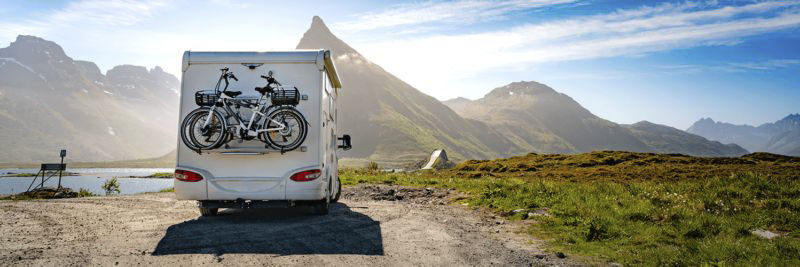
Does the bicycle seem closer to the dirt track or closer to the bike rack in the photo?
the bike rack

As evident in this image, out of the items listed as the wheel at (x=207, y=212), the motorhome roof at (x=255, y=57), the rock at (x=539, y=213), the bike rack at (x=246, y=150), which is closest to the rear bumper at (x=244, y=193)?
the bike rack at (x=246, y=150)

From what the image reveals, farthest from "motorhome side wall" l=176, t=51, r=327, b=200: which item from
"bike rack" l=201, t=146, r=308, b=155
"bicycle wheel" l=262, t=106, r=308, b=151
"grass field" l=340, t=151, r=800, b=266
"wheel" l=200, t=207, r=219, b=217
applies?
"grass field" l=340, t=151, r=800, b=266

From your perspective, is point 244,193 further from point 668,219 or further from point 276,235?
point 668,219

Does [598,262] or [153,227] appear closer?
[598,262]

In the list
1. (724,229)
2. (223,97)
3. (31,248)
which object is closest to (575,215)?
(724,229)

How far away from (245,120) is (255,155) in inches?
35.5

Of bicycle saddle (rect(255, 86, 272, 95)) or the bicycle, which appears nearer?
the bicycle

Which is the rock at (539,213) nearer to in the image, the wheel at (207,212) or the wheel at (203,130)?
the wheel at (203,130)

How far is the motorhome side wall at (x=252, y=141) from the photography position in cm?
1154

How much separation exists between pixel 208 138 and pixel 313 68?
3117mm

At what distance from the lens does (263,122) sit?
37.4ft

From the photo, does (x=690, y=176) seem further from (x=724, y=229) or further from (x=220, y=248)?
(x=220, y=248)

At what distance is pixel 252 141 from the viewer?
38.0 ft

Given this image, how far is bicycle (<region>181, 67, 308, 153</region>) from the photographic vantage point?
11289 mm
